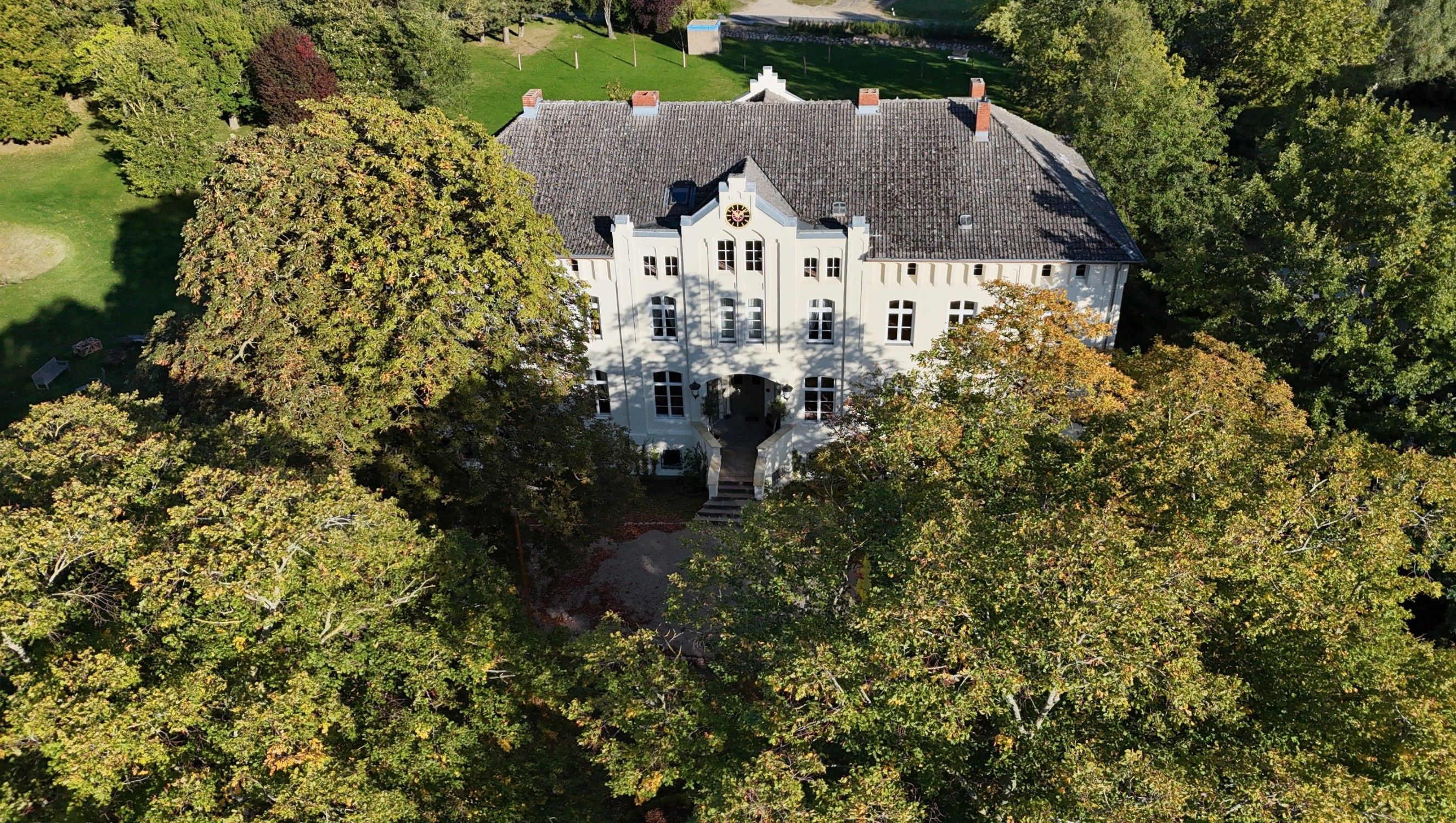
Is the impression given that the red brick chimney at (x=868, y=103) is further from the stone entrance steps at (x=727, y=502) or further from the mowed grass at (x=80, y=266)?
the mowed grass at (x=80, y=266)

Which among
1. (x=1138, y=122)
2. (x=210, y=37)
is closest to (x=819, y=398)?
(x=1138, y=122)

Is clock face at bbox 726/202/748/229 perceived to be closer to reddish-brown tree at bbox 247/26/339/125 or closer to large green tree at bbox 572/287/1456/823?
large green tree at bbox 572/287/1456/823

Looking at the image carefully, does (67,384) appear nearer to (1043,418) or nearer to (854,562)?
(854,562)

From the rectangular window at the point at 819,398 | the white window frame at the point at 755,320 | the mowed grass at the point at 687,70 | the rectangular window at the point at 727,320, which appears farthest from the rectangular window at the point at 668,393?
the mowed grass at the point at 687,70

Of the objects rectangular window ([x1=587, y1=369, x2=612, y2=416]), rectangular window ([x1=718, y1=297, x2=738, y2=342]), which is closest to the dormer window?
rectangular window ([x1=718, y1=297, x2=738, y2=342])

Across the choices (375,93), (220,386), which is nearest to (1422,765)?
(220,386)

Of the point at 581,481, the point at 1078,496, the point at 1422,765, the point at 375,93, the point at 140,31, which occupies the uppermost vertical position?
the point at 140,31
